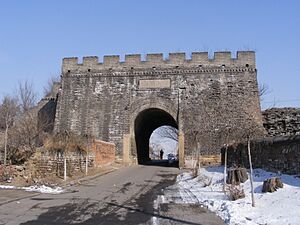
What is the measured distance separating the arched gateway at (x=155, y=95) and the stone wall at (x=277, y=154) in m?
11.8

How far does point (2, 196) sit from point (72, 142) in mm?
8648

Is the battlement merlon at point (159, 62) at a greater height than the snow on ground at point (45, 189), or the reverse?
the battlement merlon at point (159, 62)

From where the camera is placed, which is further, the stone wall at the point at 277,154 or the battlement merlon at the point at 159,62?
the battlement merlon at the point at 159,62

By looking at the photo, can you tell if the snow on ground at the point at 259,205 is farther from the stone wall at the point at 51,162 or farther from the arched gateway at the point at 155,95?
the arched gateway at the point at 155,95

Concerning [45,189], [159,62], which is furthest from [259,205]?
[159,62]

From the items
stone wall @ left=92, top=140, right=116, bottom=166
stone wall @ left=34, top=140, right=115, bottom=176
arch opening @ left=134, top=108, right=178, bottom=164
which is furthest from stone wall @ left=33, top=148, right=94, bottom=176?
arch opening @ left=134, top=108, right=178, bottom=164

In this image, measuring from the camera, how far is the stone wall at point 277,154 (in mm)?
11484

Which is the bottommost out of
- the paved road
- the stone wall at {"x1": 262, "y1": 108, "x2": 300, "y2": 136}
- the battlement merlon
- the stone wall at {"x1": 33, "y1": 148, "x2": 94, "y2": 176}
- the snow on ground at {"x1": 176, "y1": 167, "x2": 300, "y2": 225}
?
the paved road

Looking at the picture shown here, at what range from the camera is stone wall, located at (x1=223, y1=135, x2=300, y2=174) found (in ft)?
37.7

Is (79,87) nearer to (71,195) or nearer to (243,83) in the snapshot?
(243,83)

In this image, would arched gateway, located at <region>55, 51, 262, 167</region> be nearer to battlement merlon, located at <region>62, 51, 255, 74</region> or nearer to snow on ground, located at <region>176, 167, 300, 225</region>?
battlement merlon, located at <region>62, 51, 255, 74</region>

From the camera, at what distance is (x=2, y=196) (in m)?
12.0

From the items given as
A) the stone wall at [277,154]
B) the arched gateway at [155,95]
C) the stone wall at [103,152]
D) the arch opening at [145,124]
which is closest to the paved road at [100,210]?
the stone wall at [277,154]

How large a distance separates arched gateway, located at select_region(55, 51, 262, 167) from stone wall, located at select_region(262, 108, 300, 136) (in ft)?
3.65
